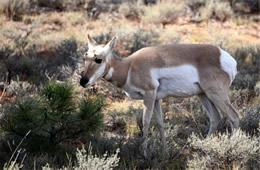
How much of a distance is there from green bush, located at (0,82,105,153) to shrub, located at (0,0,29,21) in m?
10.1

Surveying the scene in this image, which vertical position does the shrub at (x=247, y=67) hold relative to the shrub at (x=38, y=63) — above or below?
below

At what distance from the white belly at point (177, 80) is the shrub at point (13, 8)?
33.9ft

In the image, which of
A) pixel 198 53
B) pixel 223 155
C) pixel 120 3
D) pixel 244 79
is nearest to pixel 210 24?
pixel 120 3

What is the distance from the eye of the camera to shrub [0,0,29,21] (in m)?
14.9

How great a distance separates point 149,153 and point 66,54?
18.9 feet

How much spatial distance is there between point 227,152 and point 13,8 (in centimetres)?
1185

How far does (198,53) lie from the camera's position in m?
6.09

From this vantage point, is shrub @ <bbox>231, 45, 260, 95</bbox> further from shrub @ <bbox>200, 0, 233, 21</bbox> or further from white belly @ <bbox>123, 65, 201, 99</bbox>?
shrub @ <bbox>200, 0, 233, 21</bbox>

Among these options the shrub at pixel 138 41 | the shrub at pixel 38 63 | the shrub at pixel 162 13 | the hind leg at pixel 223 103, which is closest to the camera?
the hind leg at pixel 223 103

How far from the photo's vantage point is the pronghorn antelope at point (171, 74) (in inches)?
231

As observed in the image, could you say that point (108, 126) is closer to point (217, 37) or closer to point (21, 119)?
point (21, 119)

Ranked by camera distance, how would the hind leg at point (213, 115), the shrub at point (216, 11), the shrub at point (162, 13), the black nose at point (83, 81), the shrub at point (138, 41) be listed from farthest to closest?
the shrub at point (216, 11)
the shrub at point (162, 13)
the shrub at point (138, 41)
the hind leg at point (213, 115)
the black nose at point (83, 81)

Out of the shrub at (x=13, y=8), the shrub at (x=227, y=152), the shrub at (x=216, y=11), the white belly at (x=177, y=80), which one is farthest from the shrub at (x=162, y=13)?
the shrub at (x=227, y=152)

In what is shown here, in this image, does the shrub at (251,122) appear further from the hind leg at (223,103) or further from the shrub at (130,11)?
the shrub at (130,11)
